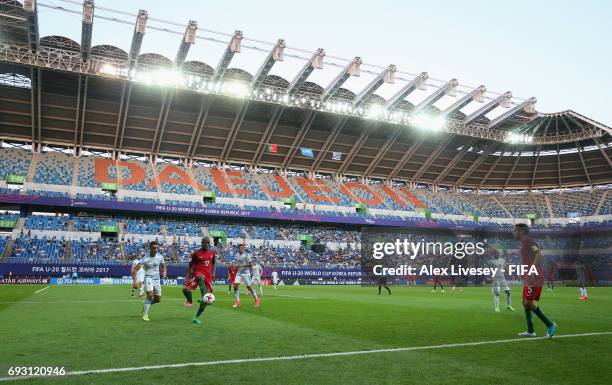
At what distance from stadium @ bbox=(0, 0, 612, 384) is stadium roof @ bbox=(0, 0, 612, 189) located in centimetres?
22

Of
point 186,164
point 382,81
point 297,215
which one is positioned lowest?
point 297,215

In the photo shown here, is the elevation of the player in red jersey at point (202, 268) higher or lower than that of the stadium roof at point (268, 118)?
lower

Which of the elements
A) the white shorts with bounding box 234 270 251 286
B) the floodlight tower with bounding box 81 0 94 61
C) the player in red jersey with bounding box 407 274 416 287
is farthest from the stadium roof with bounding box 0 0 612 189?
the white shorts with bounding box 234 270 251 286

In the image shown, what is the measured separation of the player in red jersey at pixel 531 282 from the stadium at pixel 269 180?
3.36 metres

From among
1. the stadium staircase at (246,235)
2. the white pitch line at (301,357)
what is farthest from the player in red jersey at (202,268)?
the stadium staircase at (246,235)

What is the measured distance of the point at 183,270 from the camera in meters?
44.3

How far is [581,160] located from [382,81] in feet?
118

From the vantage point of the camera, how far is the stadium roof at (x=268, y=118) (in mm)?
42906

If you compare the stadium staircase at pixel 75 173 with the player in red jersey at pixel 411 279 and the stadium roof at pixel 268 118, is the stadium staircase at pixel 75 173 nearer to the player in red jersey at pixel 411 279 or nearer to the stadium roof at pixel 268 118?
the stadium roof at pixel 268 118

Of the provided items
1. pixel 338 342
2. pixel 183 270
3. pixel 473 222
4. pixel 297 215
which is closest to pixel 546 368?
pixel 338 342

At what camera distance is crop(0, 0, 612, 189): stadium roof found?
42.9m

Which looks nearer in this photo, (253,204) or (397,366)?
(397,366)

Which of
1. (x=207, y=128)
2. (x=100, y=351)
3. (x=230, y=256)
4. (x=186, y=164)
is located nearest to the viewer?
(x=100, y=351)

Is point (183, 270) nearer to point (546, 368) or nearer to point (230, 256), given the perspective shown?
point (230, 256)
